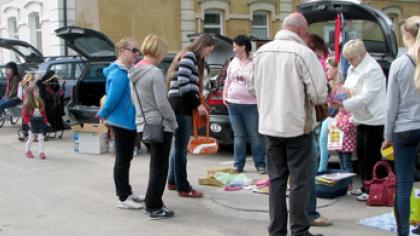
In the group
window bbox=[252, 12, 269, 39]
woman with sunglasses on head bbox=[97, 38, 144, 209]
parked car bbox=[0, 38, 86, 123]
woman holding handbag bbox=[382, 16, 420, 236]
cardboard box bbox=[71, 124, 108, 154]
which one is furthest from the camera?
window bbox=[252, 12, 269, 39]

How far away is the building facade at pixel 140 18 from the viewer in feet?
60.8

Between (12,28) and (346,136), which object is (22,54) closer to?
(12,28)

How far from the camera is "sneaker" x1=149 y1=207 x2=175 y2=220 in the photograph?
593cm

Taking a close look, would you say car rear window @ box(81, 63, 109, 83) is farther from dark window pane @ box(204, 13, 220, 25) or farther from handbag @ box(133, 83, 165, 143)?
dark window pane @ box(204, 13, 220, 25)

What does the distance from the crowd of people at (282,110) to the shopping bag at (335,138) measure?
40 mm

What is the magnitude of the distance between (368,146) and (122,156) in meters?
2.75

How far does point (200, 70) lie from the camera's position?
21.6 feet

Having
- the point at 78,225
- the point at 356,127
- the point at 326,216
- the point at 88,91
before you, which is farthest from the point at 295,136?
the point at 88,91

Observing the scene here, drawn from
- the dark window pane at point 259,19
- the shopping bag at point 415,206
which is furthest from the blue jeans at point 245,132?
the dark window pane at point 259,19

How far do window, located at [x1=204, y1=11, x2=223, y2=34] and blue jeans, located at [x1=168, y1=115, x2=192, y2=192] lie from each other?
14.4 metres

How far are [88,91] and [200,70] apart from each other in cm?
493

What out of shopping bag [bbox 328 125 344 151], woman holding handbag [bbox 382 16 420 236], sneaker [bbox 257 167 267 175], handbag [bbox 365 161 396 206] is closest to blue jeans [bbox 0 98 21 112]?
sneaker [bbox 257 167 267 175]

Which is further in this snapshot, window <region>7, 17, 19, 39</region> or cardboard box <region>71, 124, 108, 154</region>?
window <region>7, 17, 19, 39</region>

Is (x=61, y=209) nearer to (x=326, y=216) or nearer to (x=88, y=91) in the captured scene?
(x=326, y=216)
